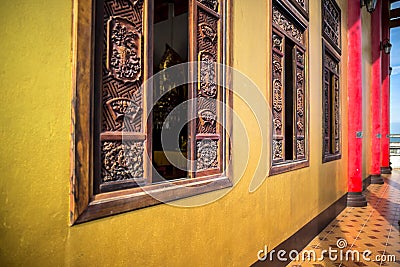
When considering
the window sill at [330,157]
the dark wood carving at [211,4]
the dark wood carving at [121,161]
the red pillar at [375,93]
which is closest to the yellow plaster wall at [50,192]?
the dark wood carving at [121,161]

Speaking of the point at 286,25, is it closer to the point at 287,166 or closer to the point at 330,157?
the point at 287,166

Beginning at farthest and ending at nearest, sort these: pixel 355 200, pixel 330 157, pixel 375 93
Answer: pixel 375 93
pixel 355 200
pixel 330 157

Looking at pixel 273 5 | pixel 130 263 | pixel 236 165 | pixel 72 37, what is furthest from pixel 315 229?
pixel 72 37

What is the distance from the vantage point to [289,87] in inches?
150

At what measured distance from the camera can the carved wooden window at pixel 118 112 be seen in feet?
3.70

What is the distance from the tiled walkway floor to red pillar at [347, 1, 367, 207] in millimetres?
463

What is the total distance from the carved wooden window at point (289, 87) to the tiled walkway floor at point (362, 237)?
0.90 metres

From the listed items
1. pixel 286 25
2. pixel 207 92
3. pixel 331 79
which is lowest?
pixel 207 92

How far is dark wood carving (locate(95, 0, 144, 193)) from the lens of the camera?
4.20ft

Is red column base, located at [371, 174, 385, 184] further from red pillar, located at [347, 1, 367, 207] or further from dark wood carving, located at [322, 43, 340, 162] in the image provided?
dark wood carving, located at [322, 43, 340, 162]

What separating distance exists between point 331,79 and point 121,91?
418 centimetres

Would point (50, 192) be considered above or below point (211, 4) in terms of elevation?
below

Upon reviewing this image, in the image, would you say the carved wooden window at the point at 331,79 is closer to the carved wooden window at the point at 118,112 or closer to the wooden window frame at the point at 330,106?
the wooden window frame at the point at 330,106

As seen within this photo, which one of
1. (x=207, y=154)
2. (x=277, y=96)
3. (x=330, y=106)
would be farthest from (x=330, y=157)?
(x=207, y=154)
